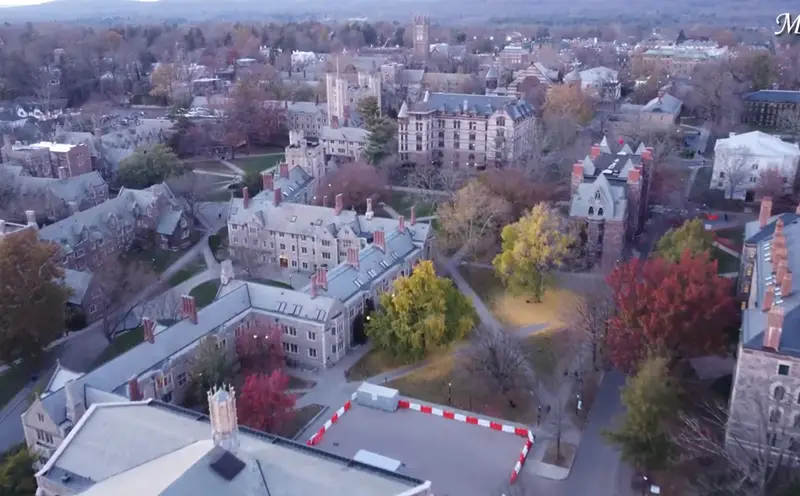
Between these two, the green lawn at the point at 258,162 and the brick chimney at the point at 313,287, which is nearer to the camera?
the brick chimney at the point at 313,287

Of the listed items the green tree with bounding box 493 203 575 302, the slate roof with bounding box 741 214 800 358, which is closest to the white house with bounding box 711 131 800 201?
the slate roof with bounding box 741 214 800 358

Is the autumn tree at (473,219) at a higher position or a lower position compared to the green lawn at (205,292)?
higher

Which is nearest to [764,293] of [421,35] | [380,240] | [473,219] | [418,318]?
[418,318]

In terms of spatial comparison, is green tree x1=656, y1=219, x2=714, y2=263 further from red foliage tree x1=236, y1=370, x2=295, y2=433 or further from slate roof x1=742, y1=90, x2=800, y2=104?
slate roof x1=742, y1=90, x2=800, y2=104

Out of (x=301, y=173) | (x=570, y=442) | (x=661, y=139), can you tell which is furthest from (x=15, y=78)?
(x=570, y=442)

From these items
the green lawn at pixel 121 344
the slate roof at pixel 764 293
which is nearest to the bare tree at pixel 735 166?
the slate roof at pixel 764 293

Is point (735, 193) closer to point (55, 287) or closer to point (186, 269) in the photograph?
point (186, 269)

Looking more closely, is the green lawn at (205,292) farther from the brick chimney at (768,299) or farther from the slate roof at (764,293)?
the brick chimney at (768,299)

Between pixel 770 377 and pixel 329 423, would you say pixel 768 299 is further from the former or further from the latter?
→ pixel 329 423
